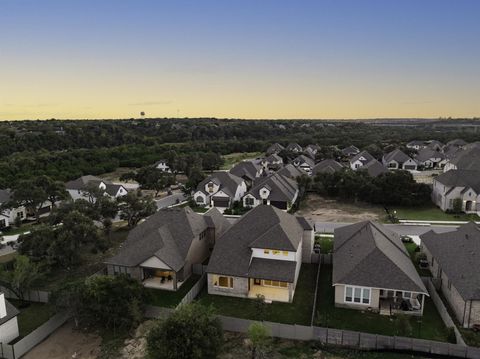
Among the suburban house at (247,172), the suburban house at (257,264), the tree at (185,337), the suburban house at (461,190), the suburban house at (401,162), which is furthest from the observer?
the suburban house at (401,162)

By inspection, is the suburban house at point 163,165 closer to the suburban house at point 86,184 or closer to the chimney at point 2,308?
the suburban house at point 86,184

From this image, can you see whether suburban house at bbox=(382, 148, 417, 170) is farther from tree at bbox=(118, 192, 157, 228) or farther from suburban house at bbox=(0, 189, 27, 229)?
suburban house at bbox=(0, 189, 27, 229)

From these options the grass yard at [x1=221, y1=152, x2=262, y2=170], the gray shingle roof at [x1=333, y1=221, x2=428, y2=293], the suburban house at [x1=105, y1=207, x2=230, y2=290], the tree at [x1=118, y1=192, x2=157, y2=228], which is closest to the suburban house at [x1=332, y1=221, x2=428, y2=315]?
the gray shingle roof at [x1=333, y1=221, x2=428, y2=293]

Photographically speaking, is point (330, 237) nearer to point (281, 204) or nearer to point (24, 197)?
point (281, 204)

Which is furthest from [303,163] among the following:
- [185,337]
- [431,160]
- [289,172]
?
[185,337]

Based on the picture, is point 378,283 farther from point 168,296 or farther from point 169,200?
point 169,200

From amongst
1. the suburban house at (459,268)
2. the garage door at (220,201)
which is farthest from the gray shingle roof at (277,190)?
Result: the suburban house at (459,268)

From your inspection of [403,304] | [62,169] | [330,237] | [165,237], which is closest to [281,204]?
[330,237]
